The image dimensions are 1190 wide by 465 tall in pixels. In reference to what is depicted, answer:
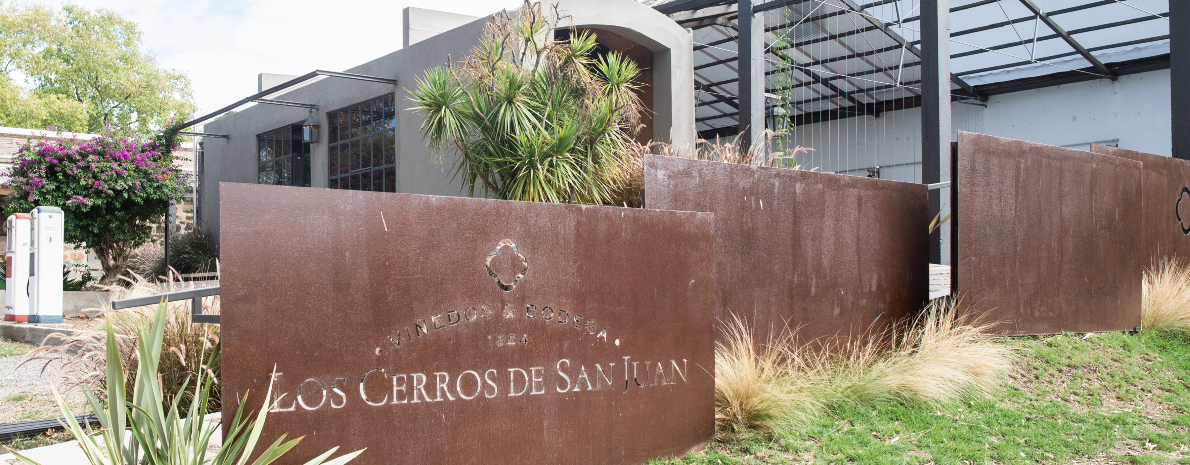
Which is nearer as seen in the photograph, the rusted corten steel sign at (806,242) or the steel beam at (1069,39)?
the rusted corten steel sign at (806,242)

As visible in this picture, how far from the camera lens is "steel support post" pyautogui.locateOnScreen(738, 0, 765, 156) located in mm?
10625

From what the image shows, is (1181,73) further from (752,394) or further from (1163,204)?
(752,394)

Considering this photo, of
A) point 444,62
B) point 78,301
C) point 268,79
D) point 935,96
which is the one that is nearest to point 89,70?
point 268,79

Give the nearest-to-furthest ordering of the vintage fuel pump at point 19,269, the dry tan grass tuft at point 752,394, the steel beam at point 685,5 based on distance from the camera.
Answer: the dry tan grass tuft at point 752,394 → the vintage fuel pump at point 19,269 → the steel beam at point 685,5

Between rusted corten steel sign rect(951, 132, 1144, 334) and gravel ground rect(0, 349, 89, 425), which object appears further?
rusted corten steel sign rect(951, 132, 1144, 334)

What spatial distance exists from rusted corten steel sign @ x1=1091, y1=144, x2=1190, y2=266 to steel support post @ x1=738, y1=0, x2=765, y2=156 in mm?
4041

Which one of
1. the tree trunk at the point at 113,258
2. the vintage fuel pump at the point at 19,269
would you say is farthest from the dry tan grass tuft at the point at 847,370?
the tree trunk at the point at 113,258

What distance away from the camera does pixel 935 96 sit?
357 inches

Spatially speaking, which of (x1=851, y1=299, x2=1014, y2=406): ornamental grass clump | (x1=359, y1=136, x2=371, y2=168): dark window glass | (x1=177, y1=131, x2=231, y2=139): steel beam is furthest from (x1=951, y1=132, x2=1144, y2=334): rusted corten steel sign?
(x1=177, y1=131, x2=231, y2=139): steel beam

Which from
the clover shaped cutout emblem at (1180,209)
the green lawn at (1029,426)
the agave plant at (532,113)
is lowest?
the green lawn at (1029,426)

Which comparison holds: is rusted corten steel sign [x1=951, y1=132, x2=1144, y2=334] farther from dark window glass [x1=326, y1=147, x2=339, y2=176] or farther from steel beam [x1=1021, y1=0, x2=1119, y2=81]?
dark window glass [x1=326, y1=147, x2=339, y2=176]

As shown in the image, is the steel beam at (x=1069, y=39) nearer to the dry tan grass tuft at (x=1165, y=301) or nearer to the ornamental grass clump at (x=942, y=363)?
the dry tan grass tuft at (x=1165, y=301)

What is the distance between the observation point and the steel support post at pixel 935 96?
8836 mm

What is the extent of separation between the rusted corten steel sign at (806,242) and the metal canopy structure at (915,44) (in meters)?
7.22
